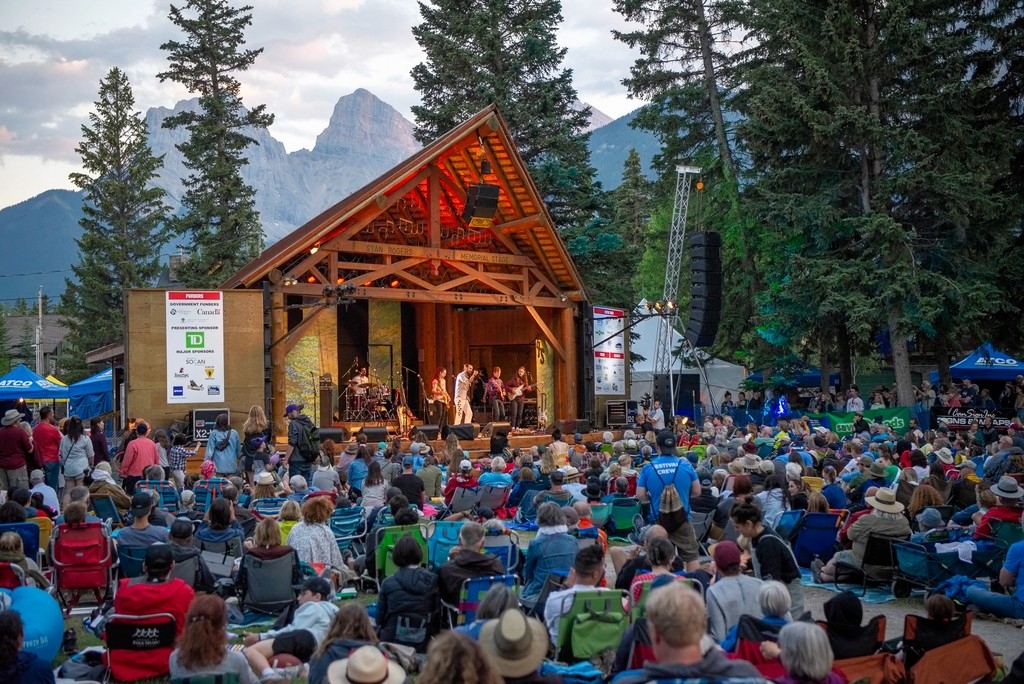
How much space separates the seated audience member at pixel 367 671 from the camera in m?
3.83

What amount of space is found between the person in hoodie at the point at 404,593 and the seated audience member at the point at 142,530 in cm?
233

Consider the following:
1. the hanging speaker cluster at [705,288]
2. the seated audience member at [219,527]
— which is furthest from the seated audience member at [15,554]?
the hanging speaker cluster at [705,288]

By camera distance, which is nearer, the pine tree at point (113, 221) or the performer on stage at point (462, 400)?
the performer on stage at point (462, 400)

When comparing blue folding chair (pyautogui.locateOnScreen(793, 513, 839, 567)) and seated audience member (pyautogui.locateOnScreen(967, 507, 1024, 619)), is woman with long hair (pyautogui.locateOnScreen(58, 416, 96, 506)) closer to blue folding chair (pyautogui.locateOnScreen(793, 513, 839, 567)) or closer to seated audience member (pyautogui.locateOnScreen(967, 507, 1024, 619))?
blue folding chair (pyautogui.locateOnScreen(793, 513, 839, 567))

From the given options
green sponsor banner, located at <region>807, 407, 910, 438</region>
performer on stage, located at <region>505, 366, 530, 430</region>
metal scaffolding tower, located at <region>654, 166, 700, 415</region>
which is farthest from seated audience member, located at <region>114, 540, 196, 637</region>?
metal scaffolding tower, located at <region>654, 166, 700, 415</region>

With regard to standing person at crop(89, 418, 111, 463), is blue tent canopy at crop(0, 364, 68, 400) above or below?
above

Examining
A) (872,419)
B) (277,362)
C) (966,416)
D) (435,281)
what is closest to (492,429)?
(435,281)

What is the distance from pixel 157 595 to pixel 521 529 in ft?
20.0

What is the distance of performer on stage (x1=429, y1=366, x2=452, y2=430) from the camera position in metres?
23.0

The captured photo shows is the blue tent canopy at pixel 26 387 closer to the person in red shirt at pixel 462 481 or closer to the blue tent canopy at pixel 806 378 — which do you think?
the person in red shirt at pixel 462 481

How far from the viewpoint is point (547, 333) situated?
23.6 meters

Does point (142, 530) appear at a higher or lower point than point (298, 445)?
lower

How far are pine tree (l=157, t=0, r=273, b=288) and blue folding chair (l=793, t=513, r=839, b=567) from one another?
27.5 m

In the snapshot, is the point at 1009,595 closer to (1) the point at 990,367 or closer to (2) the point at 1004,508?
(2) the point at 1004,508
